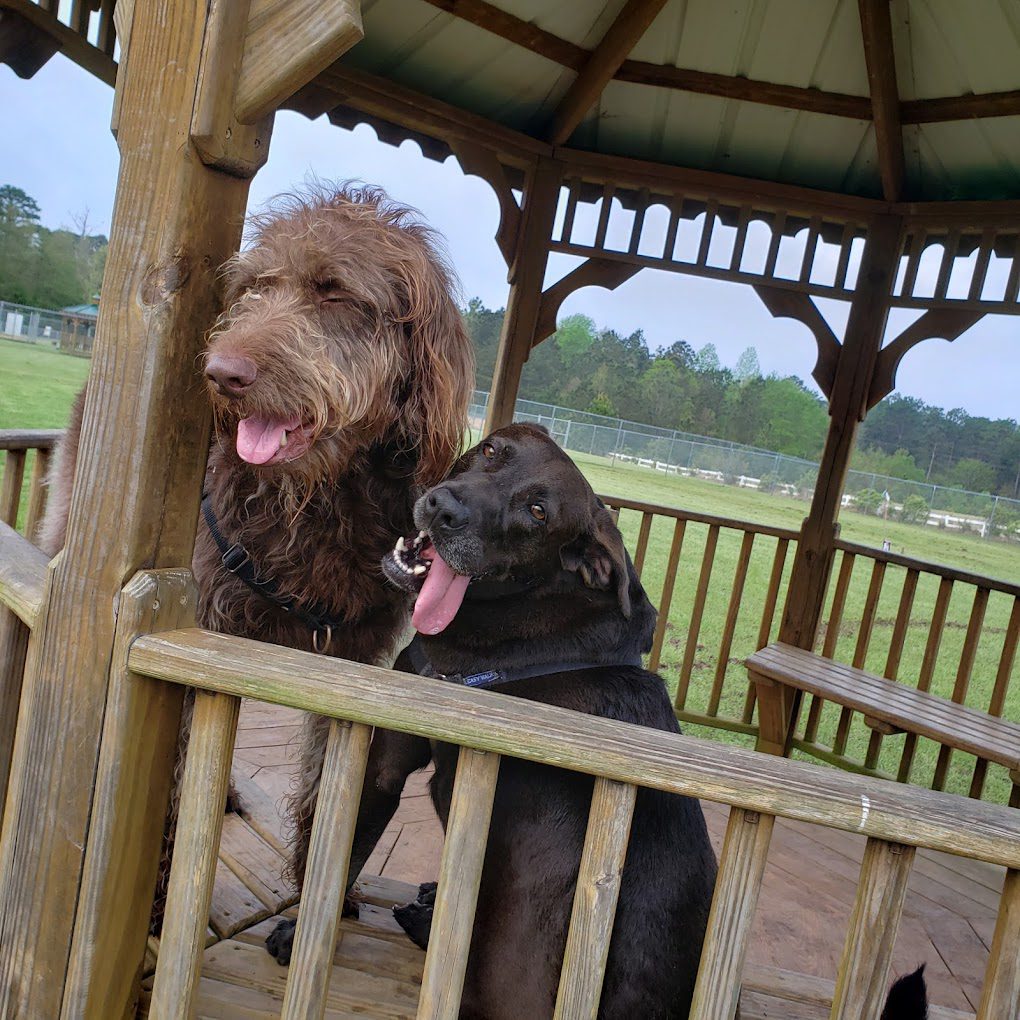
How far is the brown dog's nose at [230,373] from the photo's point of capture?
136 cm

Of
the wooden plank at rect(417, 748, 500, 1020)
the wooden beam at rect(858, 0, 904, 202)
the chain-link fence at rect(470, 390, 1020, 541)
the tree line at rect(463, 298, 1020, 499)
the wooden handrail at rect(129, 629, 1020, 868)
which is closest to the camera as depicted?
the wooden handrail at rect(129, 629, 1020, 868)

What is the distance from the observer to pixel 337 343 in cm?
162

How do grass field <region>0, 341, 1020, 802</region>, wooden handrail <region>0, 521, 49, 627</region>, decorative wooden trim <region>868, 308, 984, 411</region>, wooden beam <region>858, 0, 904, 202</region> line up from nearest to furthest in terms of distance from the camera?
wooden handrail <region>0, 521, 49, 627</region>
wooden beam <region>858, 0, 904, 202</region>
decorative wooden trim <region>868, 308, 984, 411</region>
grass field <region>0, 341, 1020, 802</region>

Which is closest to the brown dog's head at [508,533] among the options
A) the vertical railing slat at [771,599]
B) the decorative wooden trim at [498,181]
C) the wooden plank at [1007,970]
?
the wooden plank at [1007,970]

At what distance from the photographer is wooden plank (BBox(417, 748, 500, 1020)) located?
4.14 feet

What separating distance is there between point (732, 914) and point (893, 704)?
10.5ft

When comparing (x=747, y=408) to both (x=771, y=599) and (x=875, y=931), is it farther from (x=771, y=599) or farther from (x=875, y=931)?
(x=875, y=931)

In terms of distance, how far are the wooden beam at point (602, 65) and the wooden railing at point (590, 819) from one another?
152 inches

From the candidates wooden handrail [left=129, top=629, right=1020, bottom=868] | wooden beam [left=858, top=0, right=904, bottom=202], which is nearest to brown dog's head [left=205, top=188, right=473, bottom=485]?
wooden handrail [left=129, top=629, right=1020, bottom=868]

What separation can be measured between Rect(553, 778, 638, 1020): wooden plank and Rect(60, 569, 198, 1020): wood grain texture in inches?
30.6

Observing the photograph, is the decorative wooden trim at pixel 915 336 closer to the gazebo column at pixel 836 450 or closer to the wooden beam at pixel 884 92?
the gazebo column at pixel 836 450

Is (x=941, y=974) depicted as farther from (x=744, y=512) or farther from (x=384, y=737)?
(x=744, y=512)

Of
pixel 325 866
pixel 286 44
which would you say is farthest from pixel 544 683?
pixel 286 44

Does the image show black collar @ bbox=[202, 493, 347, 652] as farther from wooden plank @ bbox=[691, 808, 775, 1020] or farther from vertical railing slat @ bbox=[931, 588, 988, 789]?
vertical railing slat @ bbox=[931, 588, 988, 789]
